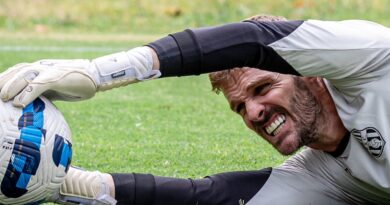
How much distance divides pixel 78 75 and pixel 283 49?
0.86 meters

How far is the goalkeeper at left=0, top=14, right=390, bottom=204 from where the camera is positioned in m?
4.04

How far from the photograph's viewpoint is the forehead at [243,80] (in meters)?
4.70

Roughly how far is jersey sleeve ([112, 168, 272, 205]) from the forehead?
553 millimetres

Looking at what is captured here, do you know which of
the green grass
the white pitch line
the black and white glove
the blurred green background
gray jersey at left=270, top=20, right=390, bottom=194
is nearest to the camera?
the black and white glove

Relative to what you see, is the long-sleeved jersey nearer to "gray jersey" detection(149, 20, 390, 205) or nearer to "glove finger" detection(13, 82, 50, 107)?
"gray jersey" detection(149, 20, 390, 205)

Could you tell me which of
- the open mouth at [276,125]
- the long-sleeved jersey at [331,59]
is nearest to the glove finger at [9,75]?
→ the long-sleeved jersey at [331,59]

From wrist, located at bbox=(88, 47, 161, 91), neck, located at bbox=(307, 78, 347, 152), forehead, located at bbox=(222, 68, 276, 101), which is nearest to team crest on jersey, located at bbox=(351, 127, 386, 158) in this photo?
neck, located at bbox=(307, 78, 347, 152)

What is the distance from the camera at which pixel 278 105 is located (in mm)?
4688

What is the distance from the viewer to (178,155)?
22.8 feet

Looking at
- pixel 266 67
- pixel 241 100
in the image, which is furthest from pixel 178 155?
pixel 266 67

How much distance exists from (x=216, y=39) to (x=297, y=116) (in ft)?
2.54

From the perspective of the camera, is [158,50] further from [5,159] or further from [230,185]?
[230,185]

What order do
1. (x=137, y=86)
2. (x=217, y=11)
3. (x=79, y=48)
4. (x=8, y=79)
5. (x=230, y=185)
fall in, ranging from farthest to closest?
(x=217, y=11) < (x=79, y=48) < (x=137, y=86) < (x=230, y=185) < (x=8, y=79)

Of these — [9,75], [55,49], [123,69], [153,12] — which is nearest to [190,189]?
[123,69]
